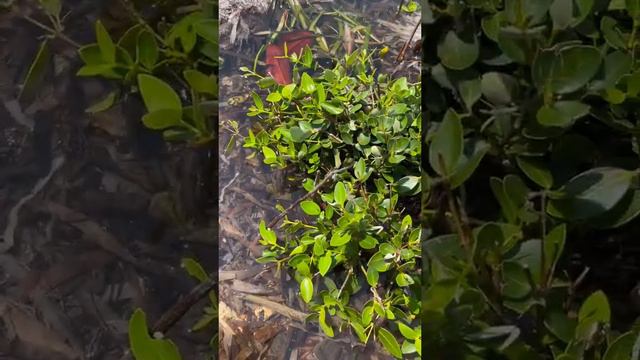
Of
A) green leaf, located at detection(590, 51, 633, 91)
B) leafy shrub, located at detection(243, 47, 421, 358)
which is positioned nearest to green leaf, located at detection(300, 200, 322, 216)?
leafy shrub, located at detection(243, 47, 421, 358)

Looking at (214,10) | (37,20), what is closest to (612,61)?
(214,10)

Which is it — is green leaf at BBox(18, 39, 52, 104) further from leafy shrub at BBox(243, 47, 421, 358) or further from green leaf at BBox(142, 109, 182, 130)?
leafy shrub at BBox(243, 47, 421, 358)

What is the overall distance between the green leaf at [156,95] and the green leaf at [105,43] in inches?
0.8

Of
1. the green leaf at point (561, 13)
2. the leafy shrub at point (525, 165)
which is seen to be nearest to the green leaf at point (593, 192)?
the leafy shrub at point (525, 165)

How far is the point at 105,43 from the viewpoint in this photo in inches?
17.5

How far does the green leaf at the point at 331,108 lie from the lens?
2.52 feet

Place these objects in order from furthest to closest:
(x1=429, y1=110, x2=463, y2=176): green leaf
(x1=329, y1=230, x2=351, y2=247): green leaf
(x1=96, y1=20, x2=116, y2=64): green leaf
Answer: (x1=329, y1=230, x2=351, y2=247): green leaf
(x1=429, y1=110, x2=463, y2=176): green leaf
(x1=96, y1=20, x2=116, y2=64): green leaf

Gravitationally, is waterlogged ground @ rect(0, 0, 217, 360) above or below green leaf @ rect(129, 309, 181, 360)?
above

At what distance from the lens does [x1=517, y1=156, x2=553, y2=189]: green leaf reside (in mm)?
556

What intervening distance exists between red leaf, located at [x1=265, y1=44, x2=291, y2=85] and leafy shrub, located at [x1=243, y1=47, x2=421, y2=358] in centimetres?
1

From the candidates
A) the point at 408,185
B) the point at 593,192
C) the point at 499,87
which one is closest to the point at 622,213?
the point at 593,192

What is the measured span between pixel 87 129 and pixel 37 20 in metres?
0.07

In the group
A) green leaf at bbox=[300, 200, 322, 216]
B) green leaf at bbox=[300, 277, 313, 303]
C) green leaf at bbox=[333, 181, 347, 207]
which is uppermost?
green leaf at bbox=[333, 181, 347, 207]

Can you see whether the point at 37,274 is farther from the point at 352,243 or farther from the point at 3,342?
the point at 352,243
